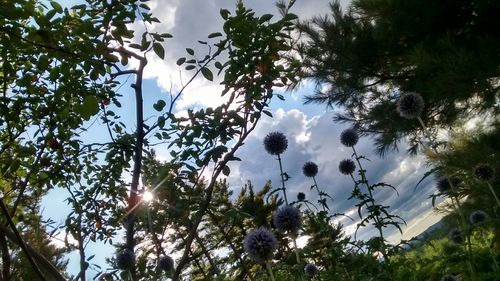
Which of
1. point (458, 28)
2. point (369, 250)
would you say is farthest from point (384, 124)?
point (369, 250)

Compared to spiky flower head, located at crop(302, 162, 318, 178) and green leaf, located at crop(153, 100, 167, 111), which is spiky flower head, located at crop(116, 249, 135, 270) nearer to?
green leaf, located at crop(153, 100, 167, 111)

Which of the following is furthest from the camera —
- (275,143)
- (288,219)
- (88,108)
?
(275,143)

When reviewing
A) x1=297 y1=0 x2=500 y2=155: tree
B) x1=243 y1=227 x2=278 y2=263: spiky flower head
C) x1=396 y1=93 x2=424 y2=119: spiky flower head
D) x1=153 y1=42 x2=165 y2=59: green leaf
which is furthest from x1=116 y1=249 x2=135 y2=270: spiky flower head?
x1=297 y1=0 x2=500 y2=155: tree

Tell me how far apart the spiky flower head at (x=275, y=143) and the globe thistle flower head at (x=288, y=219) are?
92 centimetres

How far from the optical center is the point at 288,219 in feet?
10.8

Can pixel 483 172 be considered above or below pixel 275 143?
below

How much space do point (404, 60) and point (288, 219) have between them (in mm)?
4957

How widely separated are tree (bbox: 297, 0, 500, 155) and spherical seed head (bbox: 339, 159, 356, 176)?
1.74 m

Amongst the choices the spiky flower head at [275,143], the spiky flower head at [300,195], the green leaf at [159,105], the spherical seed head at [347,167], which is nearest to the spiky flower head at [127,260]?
the green leaf at [159,105]

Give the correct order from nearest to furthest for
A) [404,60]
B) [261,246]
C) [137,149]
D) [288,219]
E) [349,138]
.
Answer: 1. [137,149]
2. [261,246]
3. [288,219]
4. [349,138]
5. [404,60]

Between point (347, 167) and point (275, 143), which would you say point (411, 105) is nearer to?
point (347, 167)

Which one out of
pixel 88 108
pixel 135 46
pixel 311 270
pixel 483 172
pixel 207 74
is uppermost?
pixel 135 46

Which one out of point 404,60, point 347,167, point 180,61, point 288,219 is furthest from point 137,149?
point 404,60

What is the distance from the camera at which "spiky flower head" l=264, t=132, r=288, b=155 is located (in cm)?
427
